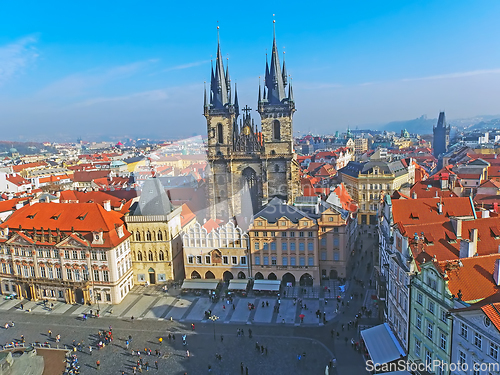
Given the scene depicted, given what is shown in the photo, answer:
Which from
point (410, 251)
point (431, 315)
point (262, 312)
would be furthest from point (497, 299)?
point (262, 312)

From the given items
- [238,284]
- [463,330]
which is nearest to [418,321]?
[463,330]

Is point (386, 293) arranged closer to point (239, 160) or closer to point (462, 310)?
point (462, 310)

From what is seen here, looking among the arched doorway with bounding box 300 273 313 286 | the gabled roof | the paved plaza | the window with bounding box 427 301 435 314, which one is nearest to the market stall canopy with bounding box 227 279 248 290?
the paved plaza

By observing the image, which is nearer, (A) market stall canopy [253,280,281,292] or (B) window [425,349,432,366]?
(B) window [425,349,432,366]

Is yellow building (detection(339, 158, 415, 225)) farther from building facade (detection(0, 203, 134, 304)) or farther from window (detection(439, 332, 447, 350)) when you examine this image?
window (detection(439, 332, 447, 350))

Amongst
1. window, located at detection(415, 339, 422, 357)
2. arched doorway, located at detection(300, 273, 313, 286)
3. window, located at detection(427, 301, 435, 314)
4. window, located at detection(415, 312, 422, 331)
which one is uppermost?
window, located at detection(427, 301, 435, 314)

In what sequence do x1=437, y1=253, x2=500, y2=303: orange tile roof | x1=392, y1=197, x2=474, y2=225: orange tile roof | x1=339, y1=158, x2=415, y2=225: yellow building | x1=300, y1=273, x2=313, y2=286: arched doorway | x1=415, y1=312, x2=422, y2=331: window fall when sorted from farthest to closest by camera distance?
x1=339, y1=158, x2=415, y2=225: yellow building, x1=300, y1=273, x2=313, y2=286: arched doorway, x1=392, y1=197, x2=474, y2=225: orange tile roof, x1=415, y1=312, x2=422, y2=331: window, x1=437, y1=253, x2=500, y2=303: orange tile roof

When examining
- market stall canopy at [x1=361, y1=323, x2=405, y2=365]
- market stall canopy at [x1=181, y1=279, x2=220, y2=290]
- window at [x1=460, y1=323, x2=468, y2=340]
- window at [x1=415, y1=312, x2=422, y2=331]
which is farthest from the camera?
market stall canopy at [x1=181, y1=279, x2=220, y2=290]
